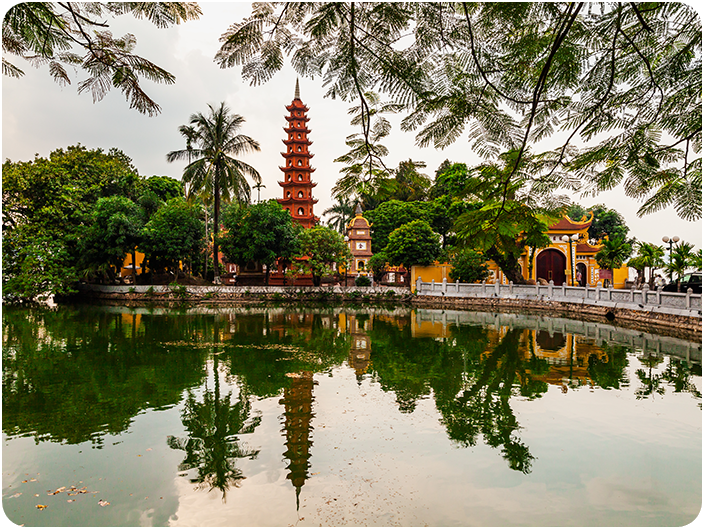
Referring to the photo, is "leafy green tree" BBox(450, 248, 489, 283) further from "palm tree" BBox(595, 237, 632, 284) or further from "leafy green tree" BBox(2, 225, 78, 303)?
"leafy green tree" BBox(2, 225, 78, 303)

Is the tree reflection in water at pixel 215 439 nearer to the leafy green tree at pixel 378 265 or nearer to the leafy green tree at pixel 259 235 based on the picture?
the leafy green tree at pixel 259 235

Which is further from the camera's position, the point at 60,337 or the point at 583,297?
the point at 583,297

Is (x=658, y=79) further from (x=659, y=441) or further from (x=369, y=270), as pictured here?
(x=369, y=270)

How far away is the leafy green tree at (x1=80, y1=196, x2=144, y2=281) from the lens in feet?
64.8

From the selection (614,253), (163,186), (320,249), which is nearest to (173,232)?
(163,186)

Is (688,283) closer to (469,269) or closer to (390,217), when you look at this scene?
(469,269)

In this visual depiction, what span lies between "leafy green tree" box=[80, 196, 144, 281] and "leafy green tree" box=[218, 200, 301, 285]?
3.94m

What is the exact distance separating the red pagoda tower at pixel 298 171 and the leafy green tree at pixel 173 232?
6.77 meters

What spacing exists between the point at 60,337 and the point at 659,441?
11.3m

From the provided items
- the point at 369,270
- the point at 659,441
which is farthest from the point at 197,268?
the point at 659,441

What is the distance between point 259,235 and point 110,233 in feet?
21.3

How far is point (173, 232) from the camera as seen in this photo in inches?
791

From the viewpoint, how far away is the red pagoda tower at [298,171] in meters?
26.6

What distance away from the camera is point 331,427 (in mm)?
4633
